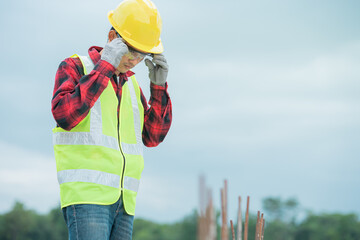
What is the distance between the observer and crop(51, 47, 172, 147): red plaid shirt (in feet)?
12.1

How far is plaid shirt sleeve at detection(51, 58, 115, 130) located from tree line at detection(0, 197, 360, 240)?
221 ft

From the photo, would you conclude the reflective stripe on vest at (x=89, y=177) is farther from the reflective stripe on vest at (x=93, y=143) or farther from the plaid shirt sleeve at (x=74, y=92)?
the plaid shirt sleeve at (x=74, y=92)

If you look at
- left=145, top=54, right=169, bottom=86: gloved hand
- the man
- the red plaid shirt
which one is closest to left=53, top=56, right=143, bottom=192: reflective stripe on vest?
the man

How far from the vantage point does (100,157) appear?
3859 mm

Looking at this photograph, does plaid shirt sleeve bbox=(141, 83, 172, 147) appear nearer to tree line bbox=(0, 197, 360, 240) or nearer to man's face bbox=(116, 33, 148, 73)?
man's face bbox=(116, 33, 148, 73)

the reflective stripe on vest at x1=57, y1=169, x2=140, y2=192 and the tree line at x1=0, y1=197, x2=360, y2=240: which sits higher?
the reflective stripe on vest at x1=57, y1=169, x2=140, y2=192

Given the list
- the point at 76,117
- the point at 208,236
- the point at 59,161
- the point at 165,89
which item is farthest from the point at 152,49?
the point at 208,236

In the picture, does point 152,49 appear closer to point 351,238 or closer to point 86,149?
point 86,149

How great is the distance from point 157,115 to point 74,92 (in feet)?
3.21

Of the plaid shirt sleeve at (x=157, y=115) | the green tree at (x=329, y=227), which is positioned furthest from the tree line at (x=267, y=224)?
the plaid shirt sleeve at (x=157, y=115)

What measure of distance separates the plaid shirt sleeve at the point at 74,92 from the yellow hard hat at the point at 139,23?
17.8 inches

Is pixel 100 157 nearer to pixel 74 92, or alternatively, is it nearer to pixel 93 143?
pixel 93 143

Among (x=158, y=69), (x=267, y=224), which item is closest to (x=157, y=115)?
(x=158, y=69)

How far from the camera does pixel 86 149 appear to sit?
382 centimetres
